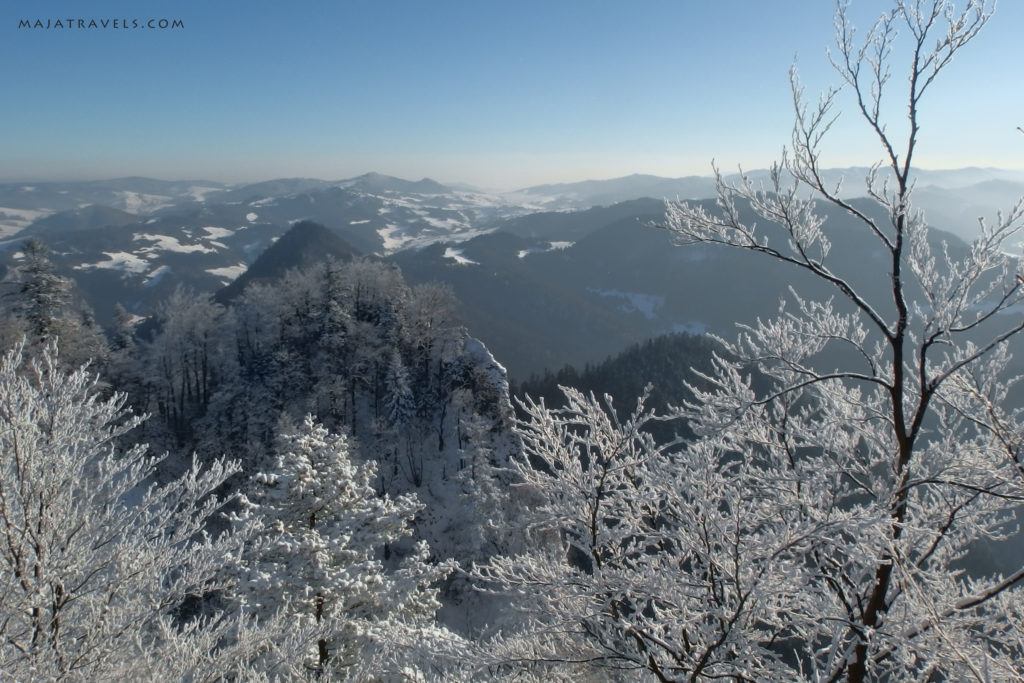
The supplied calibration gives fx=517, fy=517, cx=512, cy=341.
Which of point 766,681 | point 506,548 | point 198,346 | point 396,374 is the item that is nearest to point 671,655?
point 766,681

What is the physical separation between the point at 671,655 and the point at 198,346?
43.3 m

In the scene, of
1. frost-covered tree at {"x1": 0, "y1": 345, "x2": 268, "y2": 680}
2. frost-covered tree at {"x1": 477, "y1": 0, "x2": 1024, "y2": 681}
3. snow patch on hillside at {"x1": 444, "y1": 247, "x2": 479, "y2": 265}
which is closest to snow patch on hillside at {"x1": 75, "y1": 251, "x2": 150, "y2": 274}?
snow patch on hillside at {"x1": 444, "y1": 247, "x2": 479, "y2": 265}

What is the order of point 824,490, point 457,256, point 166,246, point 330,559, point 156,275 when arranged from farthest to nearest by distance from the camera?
point 166,246 → point 457,256 → point 156,275 → point 330,559 → point 824,490

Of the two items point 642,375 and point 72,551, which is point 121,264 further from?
point 72,551

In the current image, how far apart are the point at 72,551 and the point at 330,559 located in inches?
249

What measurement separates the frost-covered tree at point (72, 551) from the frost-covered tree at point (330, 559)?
3.86m

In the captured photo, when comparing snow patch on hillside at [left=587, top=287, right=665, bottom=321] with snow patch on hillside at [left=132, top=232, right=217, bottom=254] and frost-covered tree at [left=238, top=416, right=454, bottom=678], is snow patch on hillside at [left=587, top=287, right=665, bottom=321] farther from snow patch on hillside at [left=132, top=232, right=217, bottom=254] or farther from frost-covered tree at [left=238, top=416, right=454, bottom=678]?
frost-covered tree at [left=238, top=416, right=454, bottom=678]

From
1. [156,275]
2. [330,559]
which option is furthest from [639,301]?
[330,559]

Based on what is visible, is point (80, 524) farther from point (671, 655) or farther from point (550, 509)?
point (671, 655)

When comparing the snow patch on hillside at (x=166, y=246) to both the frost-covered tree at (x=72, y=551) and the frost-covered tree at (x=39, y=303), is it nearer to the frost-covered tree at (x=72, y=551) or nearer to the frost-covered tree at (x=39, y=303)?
the frost-covered tree at (x=39, y=303)

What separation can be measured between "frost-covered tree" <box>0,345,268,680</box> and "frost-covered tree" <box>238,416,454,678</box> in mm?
3856

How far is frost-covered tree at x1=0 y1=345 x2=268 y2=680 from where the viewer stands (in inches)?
211

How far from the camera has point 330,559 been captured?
11531 millimetres

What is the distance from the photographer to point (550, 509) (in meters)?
5.18
